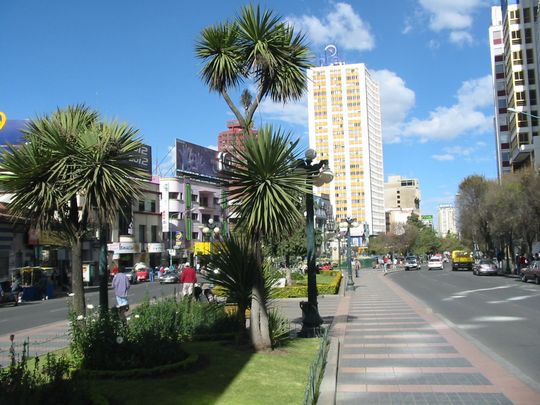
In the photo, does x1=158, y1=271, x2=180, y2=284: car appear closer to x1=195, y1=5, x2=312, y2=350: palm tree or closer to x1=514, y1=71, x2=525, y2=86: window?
x1=195, y1=5, x2=312, y2=350: palm tree

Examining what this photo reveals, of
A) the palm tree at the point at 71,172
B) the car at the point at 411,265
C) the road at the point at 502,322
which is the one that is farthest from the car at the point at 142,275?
the palm tree at the point at 71,172

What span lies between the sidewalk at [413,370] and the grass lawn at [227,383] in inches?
20.1

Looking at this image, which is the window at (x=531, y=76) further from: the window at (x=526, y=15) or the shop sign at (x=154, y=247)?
the shop sign at (x=154, y=247)

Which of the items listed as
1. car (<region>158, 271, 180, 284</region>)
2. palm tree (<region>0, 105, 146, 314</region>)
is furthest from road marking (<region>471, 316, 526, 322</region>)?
car (<region>158, 271, 180, 284</region>)

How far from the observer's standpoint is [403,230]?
363 feet

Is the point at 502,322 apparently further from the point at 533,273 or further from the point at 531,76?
the point at 531,76

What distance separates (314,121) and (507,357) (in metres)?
152

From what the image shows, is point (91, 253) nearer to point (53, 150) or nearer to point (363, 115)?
point (53, 150)

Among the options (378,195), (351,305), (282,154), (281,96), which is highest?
(378,195)

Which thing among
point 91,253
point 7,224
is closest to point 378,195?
point 91,253

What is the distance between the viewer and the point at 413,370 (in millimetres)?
8930

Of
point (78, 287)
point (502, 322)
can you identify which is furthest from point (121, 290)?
point (502, 322)

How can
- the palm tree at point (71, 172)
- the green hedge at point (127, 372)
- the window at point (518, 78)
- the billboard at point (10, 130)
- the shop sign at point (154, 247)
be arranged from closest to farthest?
the green hedge at point (127, 372) < the palm tree at point (71, 172) < the billboard at point (10, 130) < the shop sign at point (154, 247) < the window at point (518, 78)

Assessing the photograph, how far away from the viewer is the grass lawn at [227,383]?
6.33 m
